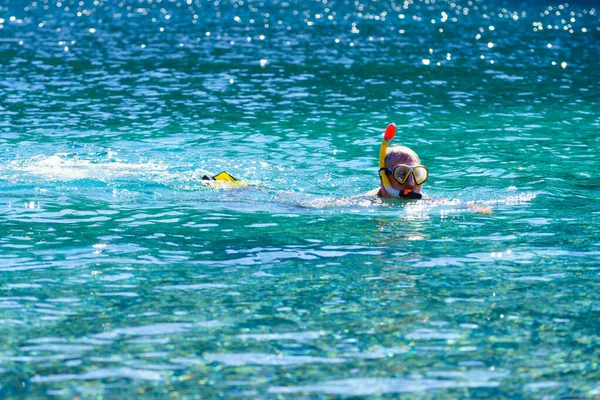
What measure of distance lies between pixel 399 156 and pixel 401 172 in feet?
0.67

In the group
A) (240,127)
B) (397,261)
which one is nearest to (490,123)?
(240,127)

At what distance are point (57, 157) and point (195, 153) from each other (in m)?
2.42

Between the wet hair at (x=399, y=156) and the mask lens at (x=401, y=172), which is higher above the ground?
the wet hair at (x=399, y=156)

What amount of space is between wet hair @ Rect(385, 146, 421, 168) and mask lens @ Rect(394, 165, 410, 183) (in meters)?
0.07

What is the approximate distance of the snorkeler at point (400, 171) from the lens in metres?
12.3

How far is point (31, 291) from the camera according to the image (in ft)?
30.6

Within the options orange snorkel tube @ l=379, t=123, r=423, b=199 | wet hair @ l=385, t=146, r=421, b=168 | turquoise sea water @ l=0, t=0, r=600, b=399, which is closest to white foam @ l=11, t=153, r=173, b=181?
turquoise sea water @ l=0, t=0, r=600, b=399

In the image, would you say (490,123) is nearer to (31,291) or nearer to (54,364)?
(31,291)

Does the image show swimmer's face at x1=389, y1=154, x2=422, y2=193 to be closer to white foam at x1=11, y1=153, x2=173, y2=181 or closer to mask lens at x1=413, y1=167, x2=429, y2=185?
mask lens at x1=413, y1=167, x2=429, y2=185

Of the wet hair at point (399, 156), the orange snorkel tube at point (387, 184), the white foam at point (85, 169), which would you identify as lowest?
the white foam at point (85, 169)

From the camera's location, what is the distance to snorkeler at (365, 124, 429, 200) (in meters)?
12.3

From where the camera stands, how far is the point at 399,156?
12.3 meters

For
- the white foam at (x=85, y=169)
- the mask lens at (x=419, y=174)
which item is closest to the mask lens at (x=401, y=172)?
the mask lens at (x=419, y=174)

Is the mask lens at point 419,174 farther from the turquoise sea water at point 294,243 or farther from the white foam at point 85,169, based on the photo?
the white foam at point 85,169
